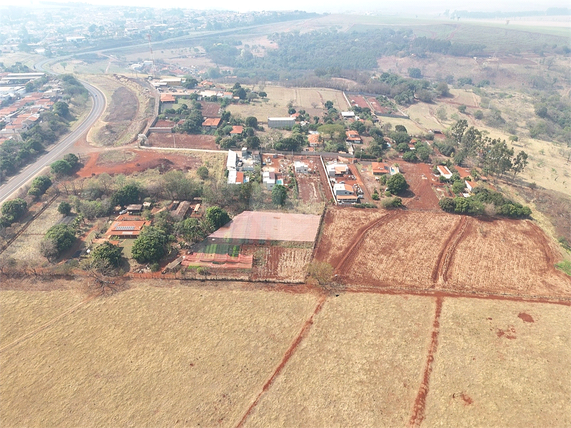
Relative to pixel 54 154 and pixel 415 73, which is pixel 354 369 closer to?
pixel 54 154

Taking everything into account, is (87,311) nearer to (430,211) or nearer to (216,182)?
(216,182)

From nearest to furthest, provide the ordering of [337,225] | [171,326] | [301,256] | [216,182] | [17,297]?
1. [171,326]
2. [17,297]
3. [301,256]
4. [337,225]
5. [216,182]

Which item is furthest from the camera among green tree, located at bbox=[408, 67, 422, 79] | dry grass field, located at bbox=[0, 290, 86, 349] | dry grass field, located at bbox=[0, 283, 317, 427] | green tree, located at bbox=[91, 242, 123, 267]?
green tree, located at bbox=[408, 67, 422, 79]

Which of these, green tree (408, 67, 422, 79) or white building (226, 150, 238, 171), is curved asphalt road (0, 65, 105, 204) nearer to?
white building (226, 150, 238, 171)

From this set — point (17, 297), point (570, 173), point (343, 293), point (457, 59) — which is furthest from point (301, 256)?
point (457, 59)

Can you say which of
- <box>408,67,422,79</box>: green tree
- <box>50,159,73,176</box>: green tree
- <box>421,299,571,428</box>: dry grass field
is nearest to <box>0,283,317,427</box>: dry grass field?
<box>421,299,571,428</box>: dry grass field

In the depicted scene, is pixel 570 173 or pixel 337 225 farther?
pixel 570 173

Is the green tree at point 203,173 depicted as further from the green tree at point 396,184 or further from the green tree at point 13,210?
the green tree at point 396,184
